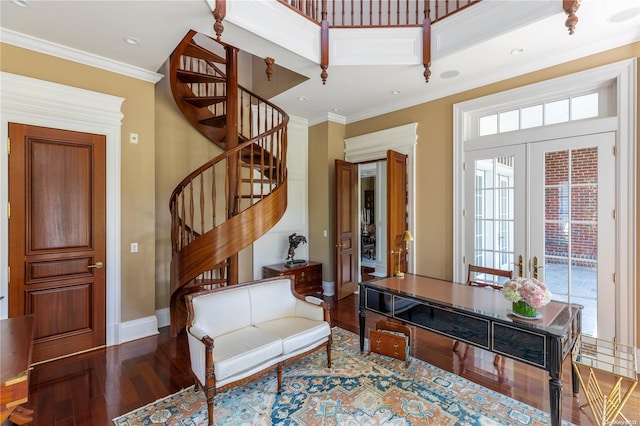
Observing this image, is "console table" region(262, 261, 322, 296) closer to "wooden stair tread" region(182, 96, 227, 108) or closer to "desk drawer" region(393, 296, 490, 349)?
"desk drawer" region(393, 296, 490, 349)

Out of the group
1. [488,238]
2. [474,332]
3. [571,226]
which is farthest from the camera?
[488,238]

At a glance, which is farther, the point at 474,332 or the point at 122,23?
the point at 122,23

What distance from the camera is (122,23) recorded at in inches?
106

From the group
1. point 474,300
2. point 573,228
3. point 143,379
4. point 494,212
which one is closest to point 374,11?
point 494,212

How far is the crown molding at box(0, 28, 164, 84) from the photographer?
2.85 m

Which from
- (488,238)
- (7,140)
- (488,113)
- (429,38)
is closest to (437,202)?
Result: (488,238)

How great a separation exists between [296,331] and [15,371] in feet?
5.86

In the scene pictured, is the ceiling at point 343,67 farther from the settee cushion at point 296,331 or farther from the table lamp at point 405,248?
the settee cushion at point 296,331

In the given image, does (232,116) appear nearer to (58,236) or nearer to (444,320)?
(58,236)

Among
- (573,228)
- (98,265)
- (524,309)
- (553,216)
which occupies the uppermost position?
(553,216)

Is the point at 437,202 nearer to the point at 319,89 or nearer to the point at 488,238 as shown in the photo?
the point at 488,238

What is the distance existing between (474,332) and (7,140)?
14.4 feet

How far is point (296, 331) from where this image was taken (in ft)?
8.87

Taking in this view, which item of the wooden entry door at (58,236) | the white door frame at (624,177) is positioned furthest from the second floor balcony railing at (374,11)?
the wooden entry door at (58,236)
